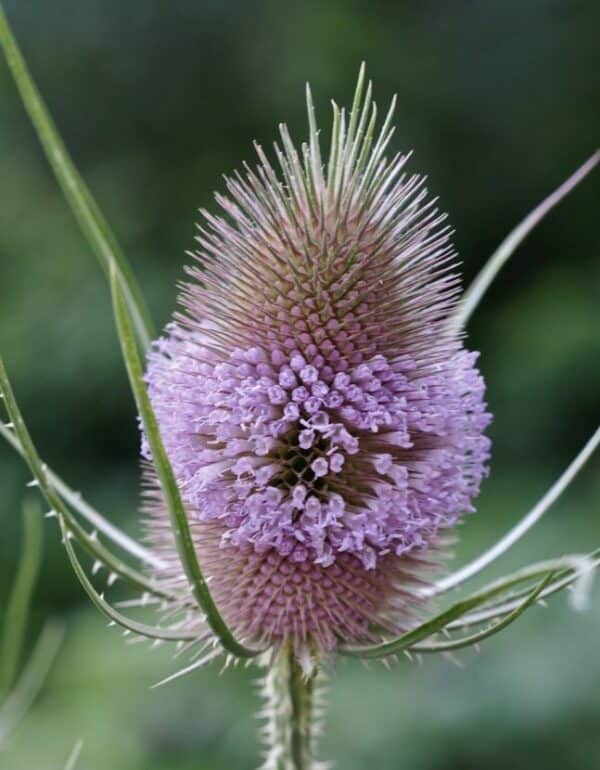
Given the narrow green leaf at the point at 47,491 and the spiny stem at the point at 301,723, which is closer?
the narrow green leaf at the point at 47,491

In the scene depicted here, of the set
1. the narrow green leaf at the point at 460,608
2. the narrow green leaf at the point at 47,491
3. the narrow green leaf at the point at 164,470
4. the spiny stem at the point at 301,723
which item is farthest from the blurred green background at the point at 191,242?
the narrow green leaf at the point at 164,470

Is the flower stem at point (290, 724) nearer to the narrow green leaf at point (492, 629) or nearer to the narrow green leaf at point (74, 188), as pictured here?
the narrow green leaf at point (492, 629)

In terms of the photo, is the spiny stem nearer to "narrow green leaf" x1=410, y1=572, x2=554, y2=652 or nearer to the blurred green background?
"narrow green leaf" x1=410, y1=572, x2=554, y2=652

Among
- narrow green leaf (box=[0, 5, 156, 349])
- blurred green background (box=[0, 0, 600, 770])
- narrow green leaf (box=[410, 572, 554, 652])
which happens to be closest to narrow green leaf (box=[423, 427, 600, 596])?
narrow green leaf (box=[410, 572, 554, 652])

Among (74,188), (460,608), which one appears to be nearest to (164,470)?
(460,608)

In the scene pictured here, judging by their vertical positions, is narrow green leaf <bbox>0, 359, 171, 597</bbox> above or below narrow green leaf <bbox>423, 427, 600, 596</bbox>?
above

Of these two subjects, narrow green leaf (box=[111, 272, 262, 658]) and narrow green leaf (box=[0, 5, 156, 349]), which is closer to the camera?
narrow green leaf (box=[111, 272, 262, 658])

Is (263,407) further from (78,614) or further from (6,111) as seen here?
(6,111)

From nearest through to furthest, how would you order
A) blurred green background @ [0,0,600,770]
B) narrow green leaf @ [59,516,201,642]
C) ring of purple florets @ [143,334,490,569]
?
narrow green leaf @ [59,516,201,642] → ring of purple florets @ [143,334,490,569] → blurred green background @ [0,0,600,770]
